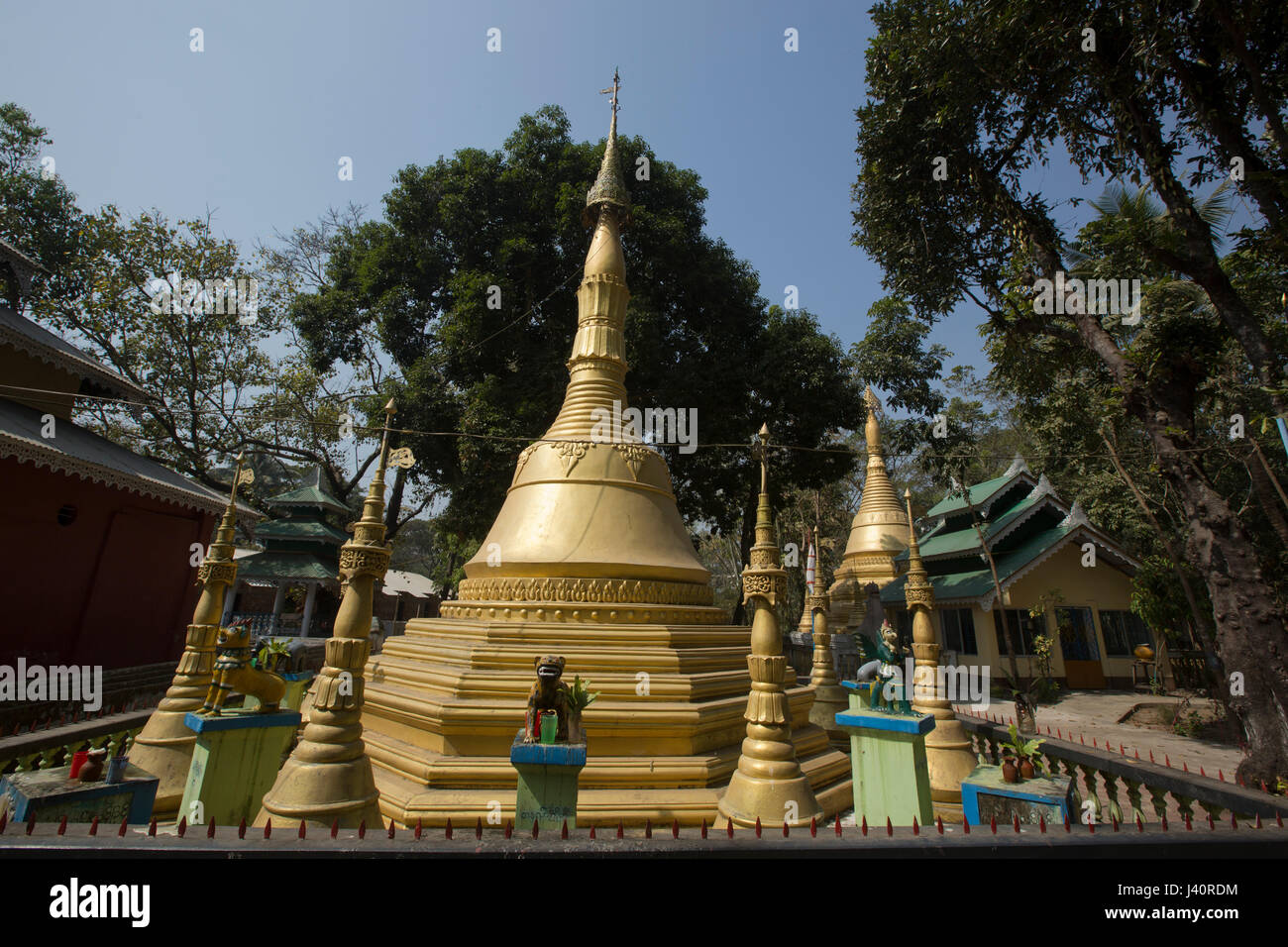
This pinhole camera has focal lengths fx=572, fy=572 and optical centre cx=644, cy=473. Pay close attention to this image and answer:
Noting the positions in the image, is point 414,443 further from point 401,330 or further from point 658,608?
point 658,608

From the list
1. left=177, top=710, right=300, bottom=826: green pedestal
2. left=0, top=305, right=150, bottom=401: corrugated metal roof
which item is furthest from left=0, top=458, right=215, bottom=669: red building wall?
left=177, top=710, right=300, bottom=826: green pedestal

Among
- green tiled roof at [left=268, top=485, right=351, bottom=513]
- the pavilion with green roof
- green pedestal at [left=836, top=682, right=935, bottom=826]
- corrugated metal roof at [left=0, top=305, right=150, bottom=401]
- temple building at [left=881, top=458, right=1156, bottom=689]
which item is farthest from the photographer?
green tiled roof at [left=268, top=485, right=351, bottom=513]

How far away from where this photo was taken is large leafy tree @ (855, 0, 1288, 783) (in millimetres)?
8477

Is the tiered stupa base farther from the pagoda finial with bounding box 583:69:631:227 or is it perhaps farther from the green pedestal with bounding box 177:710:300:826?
the pagoda finial with bounding box 583:69:631:227

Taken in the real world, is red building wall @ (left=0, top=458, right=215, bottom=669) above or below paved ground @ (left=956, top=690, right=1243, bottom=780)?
above

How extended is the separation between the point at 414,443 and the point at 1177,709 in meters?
23.6

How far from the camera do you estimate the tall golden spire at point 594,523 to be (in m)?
8.87

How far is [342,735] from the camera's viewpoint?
4977 mm

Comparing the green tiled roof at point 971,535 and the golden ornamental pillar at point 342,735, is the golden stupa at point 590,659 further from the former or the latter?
the green tiled roof at point 971,535

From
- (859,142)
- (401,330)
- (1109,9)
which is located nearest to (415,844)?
(1109,9)

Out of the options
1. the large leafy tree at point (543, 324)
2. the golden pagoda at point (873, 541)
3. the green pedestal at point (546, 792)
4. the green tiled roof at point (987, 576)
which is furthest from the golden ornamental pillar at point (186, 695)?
the green tiled roof at point (987, 576)

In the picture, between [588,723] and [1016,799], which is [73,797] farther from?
[1016,799]

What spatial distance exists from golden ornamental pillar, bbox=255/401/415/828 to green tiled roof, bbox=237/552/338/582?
60.8 feet

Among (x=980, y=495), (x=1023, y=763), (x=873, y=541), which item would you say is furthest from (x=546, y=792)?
(x=980, y=495)
